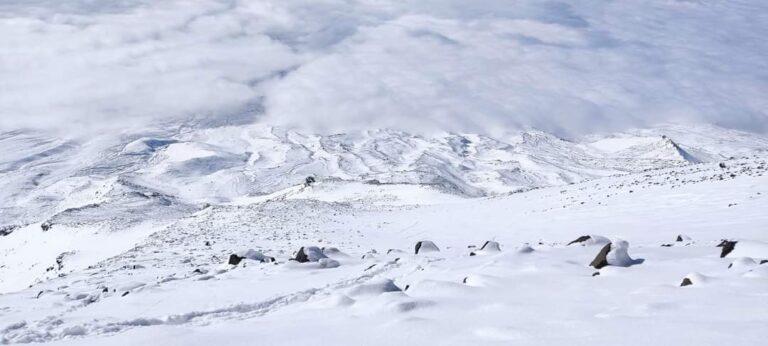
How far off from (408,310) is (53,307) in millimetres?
8592

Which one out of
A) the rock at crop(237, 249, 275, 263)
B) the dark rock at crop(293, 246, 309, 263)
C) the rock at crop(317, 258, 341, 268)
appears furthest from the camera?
the rock at crop(237, 249, 275, 263)

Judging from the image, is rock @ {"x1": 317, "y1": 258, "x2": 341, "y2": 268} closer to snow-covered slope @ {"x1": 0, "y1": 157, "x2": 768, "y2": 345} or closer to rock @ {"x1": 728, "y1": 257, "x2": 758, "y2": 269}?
snow-covered slope @ {"x1": 0, "y1": 157, "x2": 768, "y2": 345}

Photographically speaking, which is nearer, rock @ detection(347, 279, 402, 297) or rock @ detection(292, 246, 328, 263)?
rock @ detection(347, 279, 402, 297)

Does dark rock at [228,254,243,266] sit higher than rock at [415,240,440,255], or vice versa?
dark rock at [228,254,243,266]

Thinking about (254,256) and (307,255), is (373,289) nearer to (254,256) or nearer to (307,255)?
(307,255)

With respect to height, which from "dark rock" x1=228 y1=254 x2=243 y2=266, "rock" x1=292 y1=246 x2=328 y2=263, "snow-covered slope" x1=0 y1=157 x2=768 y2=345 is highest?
"snow-covered slope" x1=0 y1=157 x2=768 y2=345

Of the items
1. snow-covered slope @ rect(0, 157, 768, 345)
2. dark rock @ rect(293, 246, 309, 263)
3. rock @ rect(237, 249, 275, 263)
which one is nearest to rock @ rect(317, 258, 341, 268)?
snow-covered slope @ rect(0, 157, 768, 345)

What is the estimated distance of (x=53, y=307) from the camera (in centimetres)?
1351

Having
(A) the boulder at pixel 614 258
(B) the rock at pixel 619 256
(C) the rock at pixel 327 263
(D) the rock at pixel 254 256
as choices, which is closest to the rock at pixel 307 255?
(C) the rock at pixel 327 263

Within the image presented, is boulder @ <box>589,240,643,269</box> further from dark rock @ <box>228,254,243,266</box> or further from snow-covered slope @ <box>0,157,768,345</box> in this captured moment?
dark rock @ <box>228,254,243,266</box>

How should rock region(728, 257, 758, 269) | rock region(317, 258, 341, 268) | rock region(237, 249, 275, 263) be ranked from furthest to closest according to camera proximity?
rock region(237, 249, 275, 263) → rock region(317, 258, 341, 268) → rock region(728, 257, 758, 269)

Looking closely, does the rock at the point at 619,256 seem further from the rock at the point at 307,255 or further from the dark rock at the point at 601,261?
the rock at the point at 307,255

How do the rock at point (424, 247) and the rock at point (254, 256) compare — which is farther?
the rock at point (424, 247)

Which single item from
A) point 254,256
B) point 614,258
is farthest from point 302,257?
point 614,258
